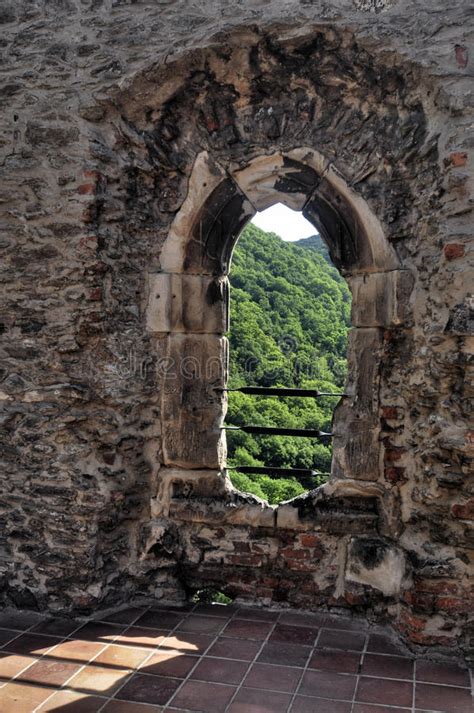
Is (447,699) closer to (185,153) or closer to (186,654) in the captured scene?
(186,654)

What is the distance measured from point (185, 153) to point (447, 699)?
118 inches

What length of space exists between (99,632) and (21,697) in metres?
0.65

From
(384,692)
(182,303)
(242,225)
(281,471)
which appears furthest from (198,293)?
(384,692)

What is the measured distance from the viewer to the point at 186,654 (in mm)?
3258

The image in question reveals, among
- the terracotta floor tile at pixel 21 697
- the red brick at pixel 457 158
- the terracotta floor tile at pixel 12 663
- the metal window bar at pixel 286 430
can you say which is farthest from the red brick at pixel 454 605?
the red brick at pixel 457 158

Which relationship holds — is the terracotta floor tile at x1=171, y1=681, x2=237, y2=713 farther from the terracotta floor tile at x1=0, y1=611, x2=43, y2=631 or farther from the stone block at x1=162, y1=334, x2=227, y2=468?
the stone block at x1=162, y1=334, x2=227, y2=468

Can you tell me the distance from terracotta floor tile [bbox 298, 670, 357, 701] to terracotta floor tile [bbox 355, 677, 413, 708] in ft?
0.14

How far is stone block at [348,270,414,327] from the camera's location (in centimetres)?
344

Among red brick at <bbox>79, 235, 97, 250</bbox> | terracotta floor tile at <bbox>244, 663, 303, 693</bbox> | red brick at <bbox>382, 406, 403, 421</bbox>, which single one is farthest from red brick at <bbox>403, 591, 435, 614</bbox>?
red brick at <bbox>79, 235, 97, 250</bbox>

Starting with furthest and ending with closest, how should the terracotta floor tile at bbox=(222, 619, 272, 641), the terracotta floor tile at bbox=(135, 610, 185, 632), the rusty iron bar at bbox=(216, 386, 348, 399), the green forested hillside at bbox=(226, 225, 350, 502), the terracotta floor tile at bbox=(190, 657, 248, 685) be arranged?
the green forested hillside at bbox=(226, 225, 350, 502), the rusty iron bar at bbox=(216, 386, 348, 399), the terracotta floor tile at bbox=(135, 610, 185, 632), the terracotta floor tile at bbox=(222, 619, 272, 641), the terracotta floor tile at bbox=(190, 657, 248, 685)

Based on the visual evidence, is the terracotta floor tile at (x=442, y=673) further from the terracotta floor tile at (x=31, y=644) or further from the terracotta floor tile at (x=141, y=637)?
the terracotta floor tile at (x=31, y=644)

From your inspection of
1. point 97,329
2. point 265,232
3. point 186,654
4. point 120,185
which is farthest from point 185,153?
point 265,232

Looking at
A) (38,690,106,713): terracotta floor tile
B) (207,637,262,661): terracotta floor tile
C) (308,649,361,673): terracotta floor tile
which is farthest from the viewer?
(207,637,262,661): terracotta floor tile

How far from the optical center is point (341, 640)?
3426mm
